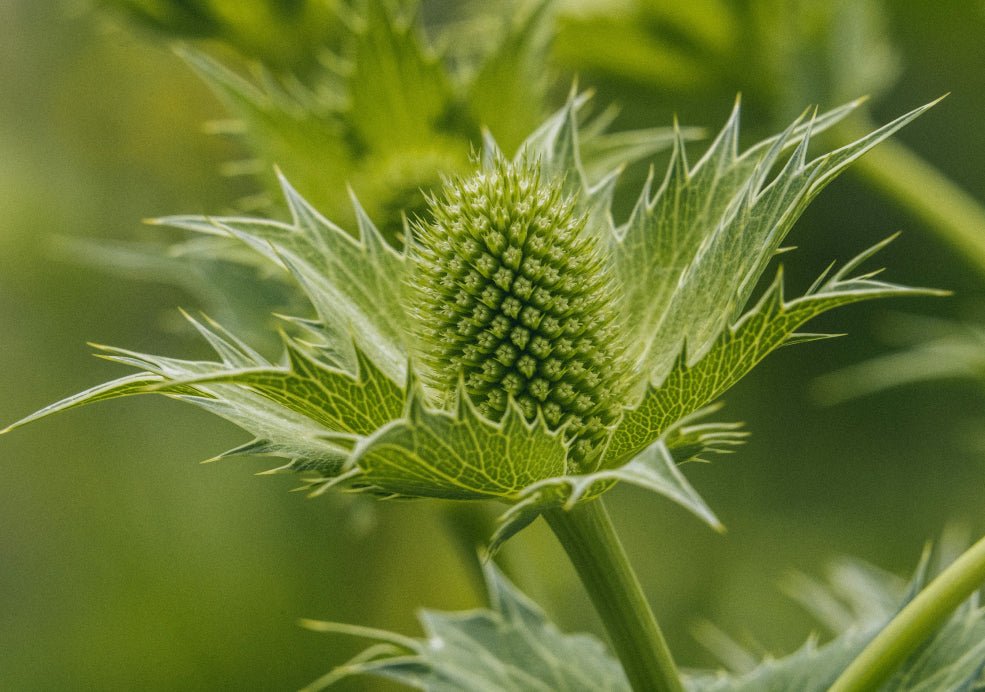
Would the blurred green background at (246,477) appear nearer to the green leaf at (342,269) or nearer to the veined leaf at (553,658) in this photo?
the veined leaf at (553,658)

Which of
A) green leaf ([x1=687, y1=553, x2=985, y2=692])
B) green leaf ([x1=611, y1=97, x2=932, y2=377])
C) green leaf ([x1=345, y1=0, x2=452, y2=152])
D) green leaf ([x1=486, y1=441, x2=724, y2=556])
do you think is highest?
green leaf ([x1=345, y1=0, x2=452, y2=152])

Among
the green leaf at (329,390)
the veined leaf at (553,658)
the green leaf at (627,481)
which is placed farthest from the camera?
the veined leaf at (553,658)

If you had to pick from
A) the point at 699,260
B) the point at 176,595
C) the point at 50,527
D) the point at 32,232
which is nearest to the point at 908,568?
the point at 176,595

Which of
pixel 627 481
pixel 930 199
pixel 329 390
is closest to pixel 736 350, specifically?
pixel 627 481

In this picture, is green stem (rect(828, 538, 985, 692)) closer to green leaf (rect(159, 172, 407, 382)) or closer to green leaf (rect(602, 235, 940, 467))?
green leaf (rect(602, 235, 940, 467))

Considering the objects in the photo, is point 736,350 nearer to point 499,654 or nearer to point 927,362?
point 499,654

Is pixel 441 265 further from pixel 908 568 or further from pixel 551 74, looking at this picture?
pixel 908 568

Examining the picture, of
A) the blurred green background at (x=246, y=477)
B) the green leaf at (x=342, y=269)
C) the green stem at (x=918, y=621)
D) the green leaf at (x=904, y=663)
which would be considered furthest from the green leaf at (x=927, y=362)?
the green leaf at (x=342, y=269)

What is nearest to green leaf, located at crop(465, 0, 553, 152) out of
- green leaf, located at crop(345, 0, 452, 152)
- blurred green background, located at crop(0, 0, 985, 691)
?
green leaf, located at crop(345, 0, 452, 152)
